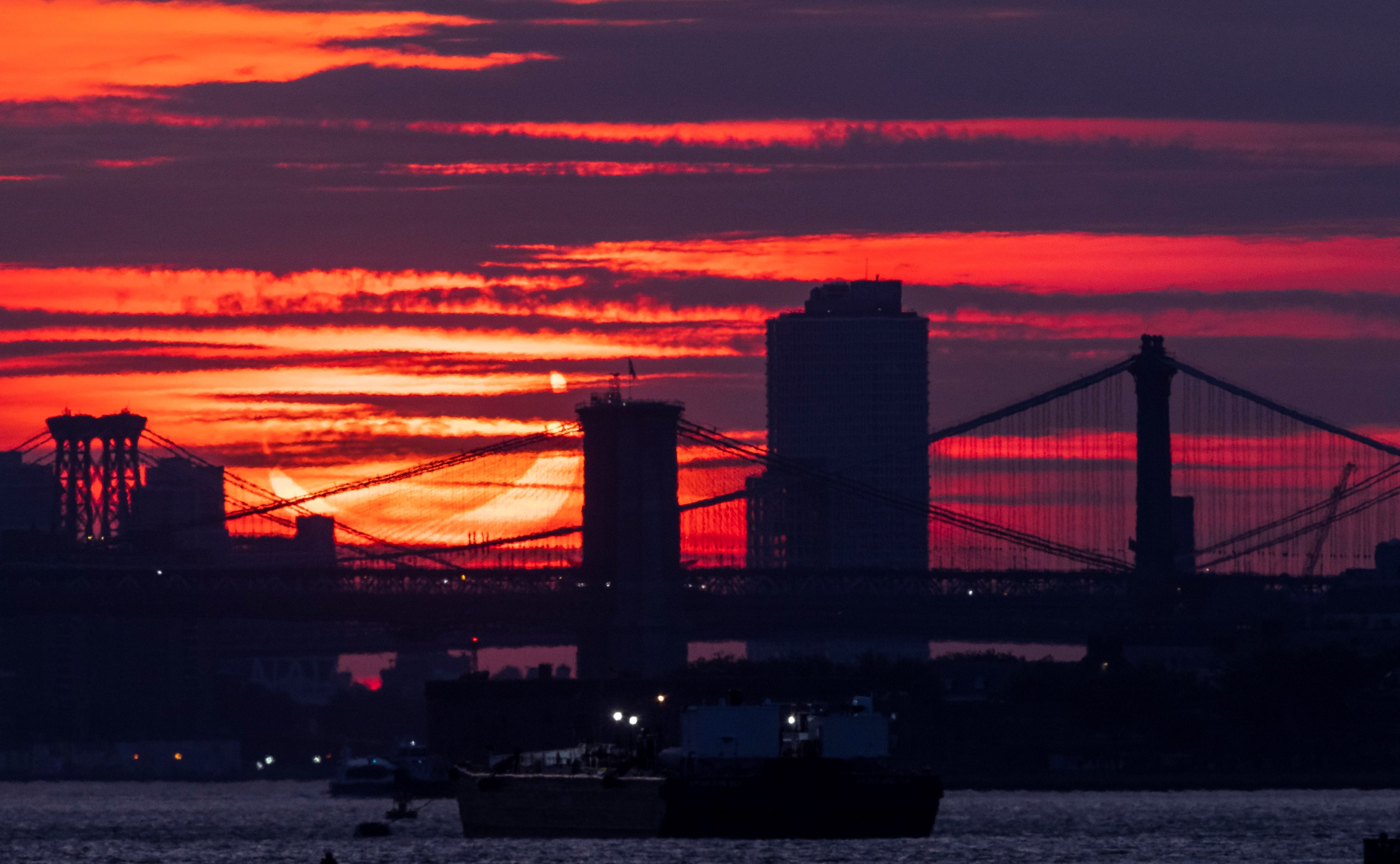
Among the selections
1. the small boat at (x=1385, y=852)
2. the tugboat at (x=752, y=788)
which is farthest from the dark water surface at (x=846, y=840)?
the small boat at (x=1385, y=852)

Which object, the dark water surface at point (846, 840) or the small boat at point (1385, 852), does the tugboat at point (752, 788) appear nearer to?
the dark water surface at point (846, 840)

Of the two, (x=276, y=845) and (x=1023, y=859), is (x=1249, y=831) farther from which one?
(x=276, y=845)

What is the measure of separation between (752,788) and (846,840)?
14.9 ft

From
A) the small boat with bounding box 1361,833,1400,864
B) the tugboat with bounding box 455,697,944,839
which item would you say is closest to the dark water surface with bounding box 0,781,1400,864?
the tugboat with bounding box 455,697,944,839

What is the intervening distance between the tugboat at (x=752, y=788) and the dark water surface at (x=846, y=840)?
0.78 m

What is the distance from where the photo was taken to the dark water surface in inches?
4469

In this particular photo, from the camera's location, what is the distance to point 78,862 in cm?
12019

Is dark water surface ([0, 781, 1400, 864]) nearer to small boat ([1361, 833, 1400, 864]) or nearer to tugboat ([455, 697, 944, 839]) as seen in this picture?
tugboat ([455, 697, 944, 839])

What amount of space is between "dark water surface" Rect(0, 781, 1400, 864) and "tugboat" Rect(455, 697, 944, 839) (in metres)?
0.78

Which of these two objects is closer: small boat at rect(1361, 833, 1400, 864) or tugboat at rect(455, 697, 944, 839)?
small boat at rect(1361, 833, 1400, 864)

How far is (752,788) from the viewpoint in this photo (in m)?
116

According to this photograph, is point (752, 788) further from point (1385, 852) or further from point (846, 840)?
point (1385, 852)

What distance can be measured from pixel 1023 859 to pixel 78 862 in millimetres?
32597

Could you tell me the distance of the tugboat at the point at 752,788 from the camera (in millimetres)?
115875
